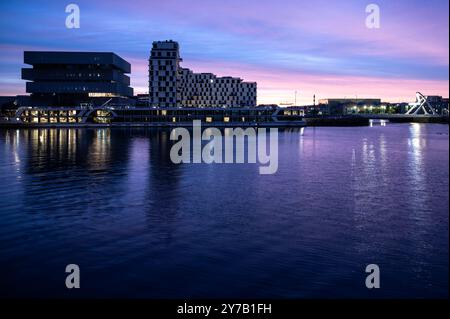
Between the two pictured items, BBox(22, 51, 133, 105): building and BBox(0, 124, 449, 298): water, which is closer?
BBox(0, 124, 449, 298): water

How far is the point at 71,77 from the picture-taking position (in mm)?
186250

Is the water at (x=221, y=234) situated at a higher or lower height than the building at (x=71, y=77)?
lower

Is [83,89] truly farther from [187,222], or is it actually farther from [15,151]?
[187,222]

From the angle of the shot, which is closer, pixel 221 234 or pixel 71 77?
pixel 221 234

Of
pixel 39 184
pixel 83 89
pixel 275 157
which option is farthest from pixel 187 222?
pixel 83 89

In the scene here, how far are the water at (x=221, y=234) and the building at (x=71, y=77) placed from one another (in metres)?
142

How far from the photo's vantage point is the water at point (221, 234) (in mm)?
18594

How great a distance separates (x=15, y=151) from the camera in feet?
247

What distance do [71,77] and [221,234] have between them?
175 meters

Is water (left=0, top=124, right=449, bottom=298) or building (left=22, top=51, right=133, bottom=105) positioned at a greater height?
building (left=22, top=51, right=133, bottom=105)

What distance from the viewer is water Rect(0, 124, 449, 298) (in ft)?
61.0

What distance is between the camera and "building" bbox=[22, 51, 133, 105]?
18125 cm

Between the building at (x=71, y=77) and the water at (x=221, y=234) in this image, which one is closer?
the water at (x=221, y=234)

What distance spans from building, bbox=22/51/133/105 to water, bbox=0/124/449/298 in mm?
141728
